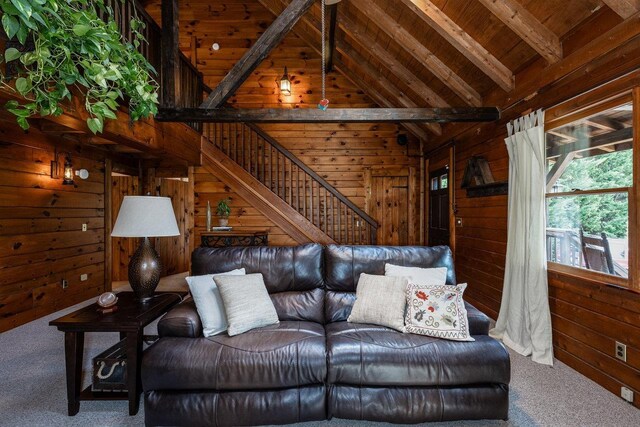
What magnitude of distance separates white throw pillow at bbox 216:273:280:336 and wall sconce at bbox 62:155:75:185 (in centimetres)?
340


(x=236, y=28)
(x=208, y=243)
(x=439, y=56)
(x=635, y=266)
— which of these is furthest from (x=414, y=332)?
(x=236, y=28)

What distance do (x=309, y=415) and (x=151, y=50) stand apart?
408 cm

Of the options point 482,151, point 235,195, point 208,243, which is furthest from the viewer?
point 235,195

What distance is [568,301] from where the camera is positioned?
2.63 m

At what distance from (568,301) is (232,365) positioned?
2.74 m

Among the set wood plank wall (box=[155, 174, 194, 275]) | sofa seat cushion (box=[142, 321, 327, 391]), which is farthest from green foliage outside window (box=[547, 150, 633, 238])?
wood plank wall (box=[155, 174, 194, 275])

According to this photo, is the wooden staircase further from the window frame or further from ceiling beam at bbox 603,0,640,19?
ceiling beam at bbox 603,0,640,19

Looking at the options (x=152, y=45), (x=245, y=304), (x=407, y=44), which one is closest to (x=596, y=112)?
(x=407, y=44)

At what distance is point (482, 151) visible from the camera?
3963mm

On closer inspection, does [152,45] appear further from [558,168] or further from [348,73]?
[558,168]

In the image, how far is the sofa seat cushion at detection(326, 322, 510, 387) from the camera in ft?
6.05

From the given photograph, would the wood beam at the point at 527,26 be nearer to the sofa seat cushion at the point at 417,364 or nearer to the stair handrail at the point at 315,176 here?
the sofa seat cushion at the point at 417,364

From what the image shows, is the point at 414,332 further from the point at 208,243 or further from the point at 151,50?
the point at 151,50

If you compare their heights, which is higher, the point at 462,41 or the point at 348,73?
the point at 348,73
